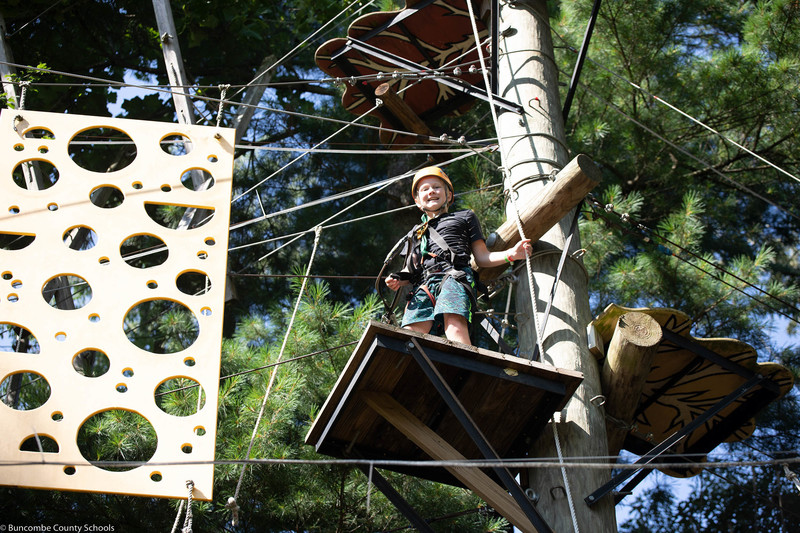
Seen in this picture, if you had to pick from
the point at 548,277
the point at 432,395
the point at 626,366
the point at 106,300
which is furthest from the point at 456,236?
the point at 106,300

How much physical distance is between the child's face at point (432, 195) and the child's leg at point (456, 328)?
815 millimetres

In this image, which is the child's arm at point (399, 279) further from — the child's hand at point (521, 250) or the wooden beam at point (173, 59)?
the wooden beam at point (173, 59)

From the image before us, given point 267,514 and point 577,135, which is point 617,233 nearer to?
point 577,135

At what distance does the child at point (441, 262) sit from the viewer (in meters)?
3.95

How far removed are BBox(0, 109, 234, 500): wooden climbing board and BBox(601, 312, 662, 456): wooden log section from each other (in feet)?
5.98

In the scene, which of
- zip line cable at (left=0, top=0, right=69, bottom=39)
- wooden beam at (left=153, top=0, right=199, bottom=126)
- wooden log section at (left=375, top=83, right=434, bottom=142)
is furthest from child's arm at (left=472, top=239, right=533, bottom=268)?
zip line cable at (left=0, top=0, right=69, bottom=39)

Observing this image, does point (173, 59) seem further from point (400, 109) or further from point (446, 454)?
point (446, 454)

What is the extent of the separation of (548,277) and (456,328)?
631 mm

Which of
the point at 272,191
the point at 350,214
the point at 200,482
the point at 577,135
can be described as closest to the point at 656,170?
the point at 577,135

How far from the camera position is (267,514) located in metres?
5.53

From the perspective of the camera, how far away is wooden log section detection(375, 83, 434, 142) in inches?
242

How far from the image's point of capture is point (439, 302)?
3.98 meters

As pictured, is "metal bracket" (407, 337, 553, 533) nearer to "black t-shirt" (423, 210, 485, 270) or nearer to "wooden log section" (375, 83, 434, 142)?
"black t-shirt" (423, 210, 485, 270)

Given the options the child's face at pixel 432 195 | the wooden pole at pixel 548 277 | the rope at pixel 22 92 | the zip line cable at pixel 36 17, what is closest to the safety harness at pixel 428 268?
the child's face at pixel 432 195
